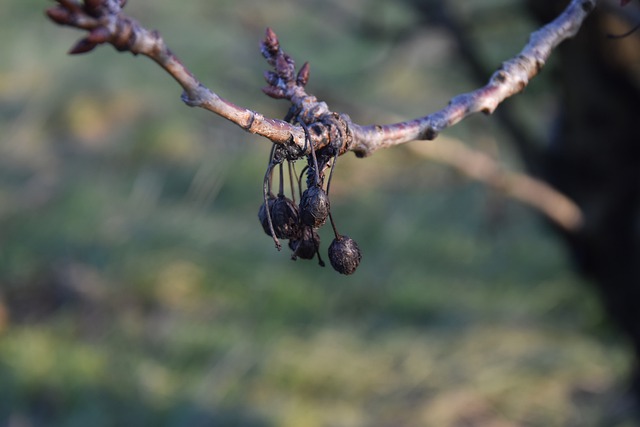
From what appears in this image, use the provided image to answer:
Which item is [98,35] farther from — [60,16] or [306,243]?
[306,243]

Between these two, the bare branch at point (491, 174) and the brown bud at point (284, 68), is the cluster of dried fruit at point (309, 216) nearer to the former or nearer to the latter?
the brown bud at point (284, 68)

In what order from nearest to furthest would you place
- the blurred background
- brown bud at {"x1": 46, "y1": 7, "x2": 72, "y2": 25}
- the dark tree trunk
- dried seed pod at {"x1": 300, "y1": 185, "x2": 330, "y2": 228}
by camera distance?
brown bud at {"x1": 46, "y1": 7, "x2": 72, "y2": 25} < dried seed pod at {"x1": 300, "y1": 185, "x2": 330, "y2": 228} < the dark tree trunk < the blurred background

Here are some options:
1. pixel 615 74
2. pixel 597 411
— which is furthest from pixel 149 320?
pixel 615 74

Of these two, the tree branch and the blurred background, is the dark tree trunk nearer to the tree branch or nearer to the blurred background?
the blurred background

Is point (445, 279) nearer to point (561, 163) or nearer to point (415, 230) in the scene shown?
point (415, 230)

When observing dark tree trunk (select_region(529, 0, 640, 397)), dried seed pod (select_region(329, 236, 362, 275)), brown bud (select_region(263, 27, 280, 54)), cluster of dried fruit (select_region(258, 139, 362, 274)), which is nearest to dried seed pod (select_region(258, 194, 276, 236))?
cluster of dried fruit (select_region(258, 139, 362, 274))

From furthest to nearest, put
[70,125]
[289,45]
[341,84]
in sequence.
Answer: [289,45], [341,84], [70,125]
